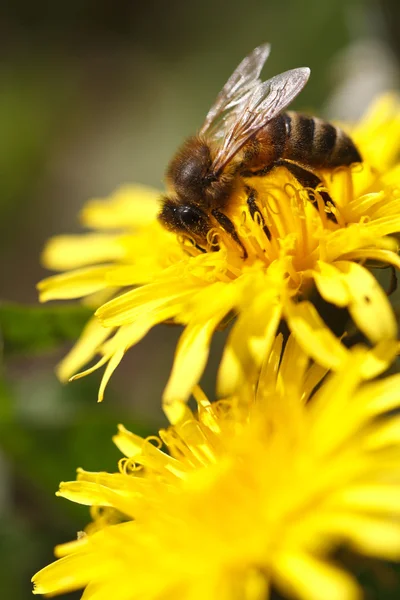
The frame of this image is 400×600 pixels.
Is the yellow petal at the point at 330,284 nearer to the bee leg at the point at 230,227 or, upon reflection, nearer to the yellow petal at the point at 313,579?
the bee leg at the point at 230,227

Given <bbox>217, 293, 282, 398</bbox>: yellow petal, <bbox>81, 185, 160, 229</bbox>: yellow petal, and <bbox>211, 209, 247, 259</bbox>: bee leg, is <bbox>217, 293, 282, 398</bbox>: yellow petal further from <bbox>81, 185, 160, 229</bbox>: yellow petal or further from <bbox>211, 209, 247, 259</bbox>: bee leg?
<bbox>81, 185, 160, 229</bbox>: yellow petal

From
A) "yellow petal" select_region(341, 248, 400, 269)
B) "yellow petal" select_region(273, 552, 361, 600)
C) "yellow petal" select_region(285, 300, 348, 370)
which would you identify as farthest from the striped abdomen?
"yellow petal" select_region(273, 552, 361, 600)

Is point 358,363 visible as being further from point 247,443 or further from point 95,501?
point 95,501

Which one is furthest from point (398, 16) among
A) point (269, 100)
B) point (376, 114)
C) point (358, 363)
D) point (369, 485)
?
point (369, 485)

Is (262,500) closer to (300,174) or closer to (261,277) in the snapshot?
(261,277)

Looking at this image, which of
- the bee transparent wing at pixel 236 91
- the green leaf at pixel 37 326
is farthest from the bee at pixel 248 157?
the green leaf at pixel 37 326

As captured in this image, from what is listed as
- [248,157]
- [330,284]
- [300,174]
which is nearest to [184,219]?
[248,157]
